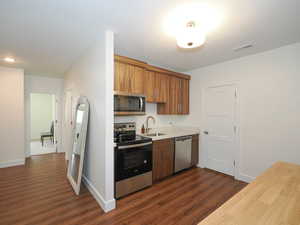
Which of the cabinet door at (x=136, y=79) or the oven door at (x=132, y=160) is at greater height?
the cabinet door at (x=136, y=79)

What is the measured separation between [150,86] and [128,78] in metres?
0.68

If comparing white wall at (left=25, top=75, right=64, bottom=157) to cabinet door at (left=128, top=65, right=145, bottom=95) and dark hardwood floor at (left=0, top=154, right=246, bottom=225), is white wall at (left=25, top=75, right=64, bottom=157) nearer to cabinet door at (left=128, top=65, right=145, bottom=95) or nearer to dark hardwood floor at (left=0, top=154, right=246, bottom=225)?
dark hardwood floor at (left=0, top=154, right=246, bottom=225)

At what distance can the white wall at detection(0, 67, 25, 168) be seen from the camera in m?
3.76

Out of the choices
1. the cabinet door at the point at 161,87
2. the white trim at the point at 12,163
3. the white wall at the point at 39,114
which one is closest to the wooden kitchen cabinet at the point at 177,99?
the cabinet door at the point at 161,87

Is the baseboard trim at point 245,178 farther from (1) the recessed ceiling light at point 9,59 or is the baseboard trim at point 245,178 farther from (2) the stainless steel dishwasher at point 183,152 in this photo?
(1) the recessed ceiling light at point 9,59

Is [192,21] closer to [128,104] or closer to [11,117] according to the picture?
[128,104]

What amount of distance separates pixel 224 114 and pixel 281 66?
1.31 meters

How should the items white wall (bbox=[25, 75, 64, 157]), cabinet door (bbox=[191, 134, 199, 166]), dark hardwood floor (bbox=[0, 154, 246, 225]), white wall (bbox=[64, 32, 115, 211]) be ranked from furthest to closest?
white wall (bbox=[25, 75, 64, 157])
cabinet door (bbox=[191, 134, 199, 166])
white wall (bbox=[64, 32, 115, 211])
dark hardwood floor (bbox=[0, 154, 246, 225])

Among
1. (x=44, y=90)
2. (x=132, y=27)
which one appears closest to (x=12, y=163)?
(x=44, y=90)

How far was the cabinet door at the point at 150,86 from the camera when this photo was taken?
3.18 meters

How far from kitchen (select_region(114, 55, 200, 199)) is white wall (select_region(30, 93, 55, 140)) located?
598 centimetres

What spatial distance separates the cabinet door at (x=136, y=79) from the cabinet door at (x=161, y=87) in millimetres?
512

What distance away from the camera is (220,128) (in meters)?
3.36

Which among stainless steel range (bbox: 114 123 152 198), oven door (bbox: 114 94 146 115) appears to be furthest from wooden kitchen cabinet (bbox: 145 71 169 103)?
stainless steel range (bbox: 114 123 152 198)
